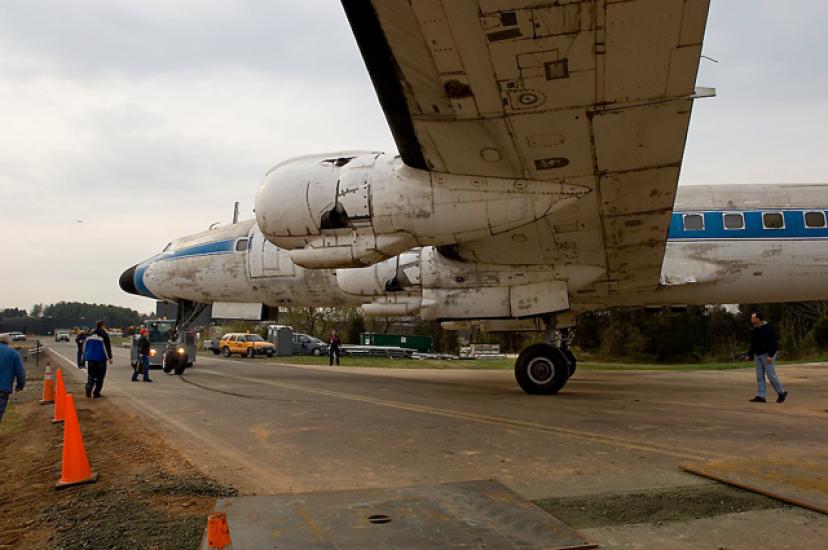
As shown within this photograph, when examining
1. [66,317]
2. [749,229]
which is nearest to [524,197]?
[749,229]

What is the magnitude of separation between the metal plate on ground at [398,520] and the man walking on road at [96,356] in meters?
8.67

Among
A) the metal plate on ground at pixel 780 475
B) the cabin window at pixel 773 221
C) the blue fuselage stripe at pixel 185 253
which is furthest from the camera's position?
the blue fuselage stripe at pixel 185 253

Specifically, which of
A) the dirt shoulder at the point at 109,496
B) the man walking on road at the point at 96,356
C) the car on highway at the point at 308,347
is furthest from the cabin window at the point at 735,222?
the car on highway at the point at 308,347

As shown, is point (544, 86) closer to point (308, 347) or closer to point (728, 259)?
point (728, 259)

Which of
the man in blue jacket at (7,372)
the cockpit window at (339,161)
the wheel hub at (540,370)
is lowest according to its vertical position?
the wheel hub at (540,370)

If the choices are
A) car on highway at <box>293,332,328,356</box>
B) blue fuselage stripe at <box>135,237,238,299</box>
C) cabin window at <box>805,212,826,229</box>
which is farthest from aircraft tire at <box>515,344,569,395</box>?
car on highway at <box>293,332,328,356</box>

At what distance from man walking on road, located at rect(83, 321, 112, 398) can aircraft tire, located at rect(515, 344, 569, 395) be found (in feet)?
27.7

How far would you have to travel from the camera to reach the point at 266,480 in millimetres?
4594

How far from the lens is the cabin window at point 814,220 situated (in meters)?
11.3

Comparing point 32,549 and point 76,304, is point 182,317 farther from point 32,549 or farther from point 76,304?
point 76,304

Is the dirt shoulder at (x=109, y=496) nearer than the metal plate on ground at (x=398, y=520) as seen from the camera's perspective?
No

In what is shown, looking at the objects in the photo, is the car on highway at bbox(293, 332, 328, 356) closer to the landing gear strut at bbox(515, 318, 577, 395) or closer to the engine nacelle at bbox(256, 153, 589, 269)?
the landing gear strut at bbox(515, 318, 577, 395)

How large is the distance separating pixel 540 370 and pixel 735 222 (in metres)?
5.42

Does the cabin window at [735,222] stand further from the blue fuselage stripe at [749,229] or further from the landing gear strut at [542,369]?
the landing gear strut at [542,369]
